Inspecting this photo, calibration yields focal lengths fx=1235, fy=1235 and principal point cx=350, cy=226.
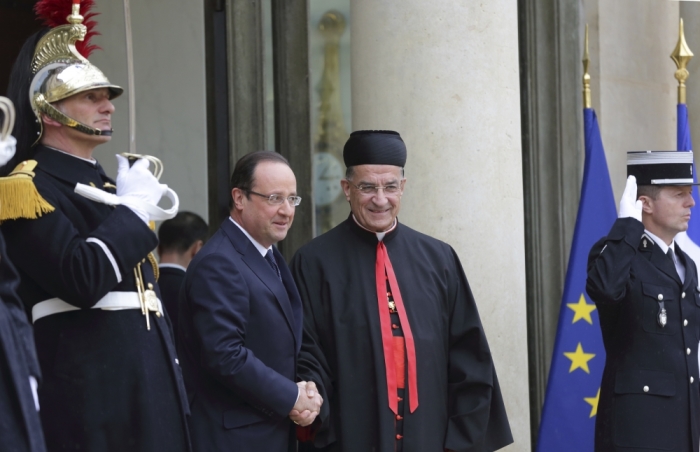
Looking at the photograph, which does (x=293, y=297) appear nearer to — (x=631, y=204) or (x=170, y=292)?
(x=170, y=292)

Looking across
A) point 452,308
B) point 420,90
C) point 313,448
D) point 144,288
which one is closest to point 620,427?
point 452,308

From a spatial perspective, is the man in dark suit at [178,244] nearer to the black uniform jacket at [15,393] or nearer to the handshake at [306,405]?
the handshake at [306,405]

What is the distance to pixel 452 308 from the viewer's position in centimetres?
484

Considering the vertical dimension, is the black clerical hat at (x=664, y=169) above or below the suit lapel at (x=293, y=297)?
above

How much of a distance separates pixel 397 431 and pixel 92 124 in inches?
63.5

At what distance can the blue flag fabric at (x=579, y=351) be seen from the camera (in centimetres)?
595

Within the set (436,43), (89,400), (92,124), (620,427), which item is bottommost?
(620,427)

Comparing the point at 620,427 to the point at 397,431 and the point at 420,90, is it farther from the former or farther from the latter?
the point at 420,90

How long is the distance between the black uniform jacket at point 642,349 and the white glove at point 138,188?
6.69 feet

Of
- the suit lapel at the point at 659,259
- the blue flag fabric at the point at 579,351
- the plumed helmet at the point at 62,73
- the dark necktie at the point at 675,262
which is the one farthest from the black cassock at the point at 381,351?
the blue flag fabric at the point at 579,351

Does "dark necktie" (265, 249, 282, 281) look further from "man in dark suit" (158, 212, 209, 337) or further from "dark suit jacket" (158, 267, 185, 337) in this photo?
"man in dark suit" (158, 212, 209, 337)

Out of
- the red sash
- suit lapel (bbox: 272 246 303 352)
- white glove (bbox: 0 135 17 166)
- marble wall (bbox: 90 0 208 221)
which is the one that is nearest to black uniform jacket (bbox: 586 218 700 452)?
the red sash

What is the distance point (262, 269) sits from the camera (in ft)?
14.3

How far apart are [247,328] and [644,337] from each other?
1.83 metres
